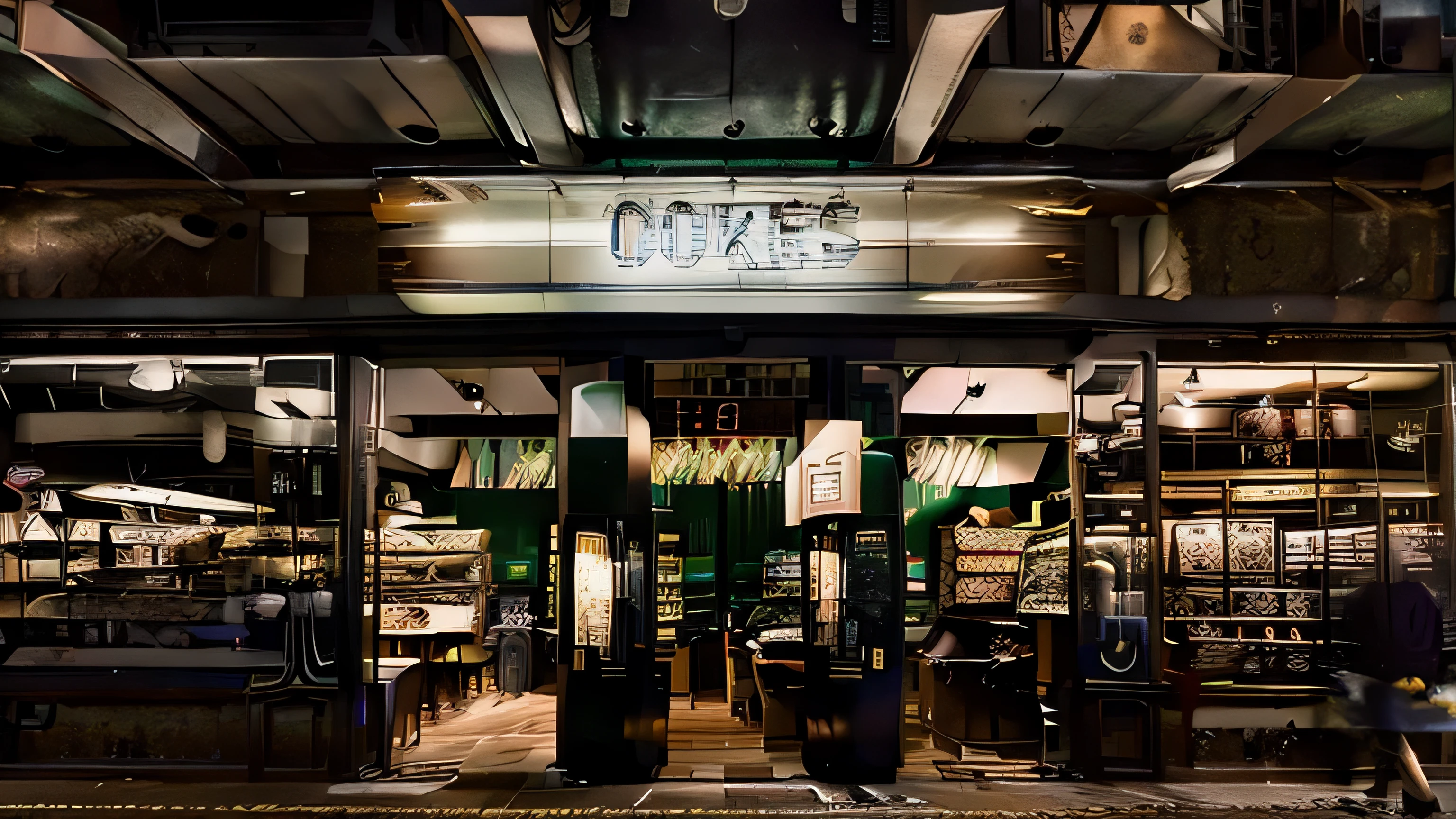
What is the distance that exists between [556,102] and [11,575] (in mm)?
4504

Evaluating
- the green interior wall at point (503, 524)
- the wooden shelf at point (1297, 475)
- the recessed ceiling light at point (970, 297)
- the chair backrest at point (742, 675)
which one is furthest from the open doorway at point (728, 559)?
the wooden shelf at point (1297, 475)

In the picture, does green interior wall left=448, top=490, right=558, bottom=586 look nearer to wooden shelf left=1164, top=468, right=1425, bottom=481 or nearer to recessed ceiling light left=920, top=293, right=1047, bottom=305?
recessed ceiling light left=920, top=293, right=1047, bottom=305

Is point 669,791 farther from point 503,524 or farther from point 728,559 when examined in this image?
point 503,524

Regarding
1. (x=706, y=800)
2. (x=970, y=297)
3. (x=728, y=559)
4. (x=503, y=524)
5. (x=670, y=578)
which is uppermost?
(x=970, y=297)

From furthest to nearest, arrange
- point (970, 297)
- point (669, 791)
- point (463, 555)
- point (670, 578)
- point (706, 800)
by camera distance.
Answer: point (670, 578)
point (463, 555)
point (970, 297)
point (669, 791)
point (706, 800)

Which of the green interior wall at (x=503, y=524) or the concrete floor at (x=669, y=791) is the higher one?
the green interior wall at (x=503, y=524)

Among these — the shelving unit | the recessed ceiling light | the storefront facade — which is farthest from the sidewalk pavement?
Answer: the recessed ceiling light

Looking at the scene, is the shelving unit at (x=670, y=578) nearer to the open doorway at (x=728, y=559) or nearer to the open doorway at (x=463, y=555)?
the open doorway at (x=728, y=559)

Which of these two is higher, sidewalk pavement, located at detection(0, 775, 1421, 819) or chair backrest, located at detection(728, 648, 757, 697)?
chair backrest, located at detection(728, 648, 757, 697)

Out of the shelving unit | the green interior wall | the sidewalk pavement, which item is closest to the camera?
the sidewalk pavement

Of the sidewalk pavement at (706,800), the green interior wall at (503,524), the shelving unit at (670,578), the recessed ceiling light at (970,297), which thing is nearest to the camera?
the sidewalk pavement at (706,800)

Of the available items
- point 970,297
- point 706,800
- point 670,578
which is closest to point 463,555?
point 670,578

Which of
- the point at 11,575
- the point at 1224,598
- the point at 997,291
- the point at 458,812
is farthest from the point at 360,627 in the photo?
the point at 1224,598

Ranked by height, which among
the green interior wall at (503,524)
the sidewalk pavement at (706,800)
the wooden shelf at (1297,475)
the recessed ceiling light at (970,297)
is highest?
the recessed ceiling light at (970,297)
